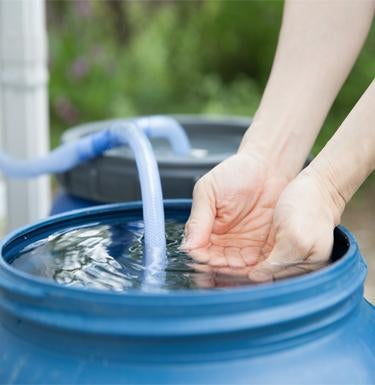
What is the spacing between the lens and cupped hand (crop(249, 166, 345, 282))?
1198mm

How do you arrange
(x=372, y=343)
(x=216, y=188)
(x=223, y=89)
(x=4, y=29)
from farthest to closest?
(x=223, y=89) < (x=4, y=29) < (x=216, y=188) < (x=372, y=343)

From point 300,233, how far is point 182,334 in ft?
1.06

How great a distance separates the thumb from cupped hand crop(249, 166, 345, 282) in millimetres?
123

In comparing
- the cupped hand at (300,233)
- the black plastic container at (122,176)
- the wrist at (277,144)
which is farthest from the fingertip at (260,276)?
the black plastic container at (122,176)

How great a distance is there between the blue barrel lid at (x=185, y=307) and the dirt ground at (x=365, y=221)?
2.23 metres

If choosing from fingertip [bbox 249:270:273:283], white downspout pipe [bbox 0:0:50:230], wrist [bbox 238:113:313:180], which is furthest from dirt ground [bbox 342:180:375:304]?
fingertip [bbox 249:270:273:283]

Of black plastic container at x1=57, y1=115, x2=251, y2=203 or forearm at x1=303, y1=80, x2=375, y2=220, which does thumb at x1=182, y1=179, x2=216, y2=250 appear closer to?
forearm at x1=303, y1=80, x2=375, y2=220

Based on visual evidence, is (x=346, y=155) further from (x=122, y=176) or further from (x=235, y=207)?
(x=122, y=176)

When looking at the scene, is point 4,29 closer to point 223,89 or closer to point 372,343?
point 372,343

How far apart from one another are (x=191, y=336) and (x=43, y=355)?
0.20m

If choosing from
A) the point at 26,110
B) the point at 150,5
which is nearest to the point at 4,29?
the point at 26,110

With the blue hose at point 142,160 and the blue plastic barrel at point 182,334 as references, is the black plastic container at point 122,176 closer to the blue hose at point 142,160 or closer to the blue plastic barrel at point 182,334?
the blue hose at point 142,160

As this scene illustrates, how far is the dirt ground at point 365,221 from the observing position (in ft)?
11.3

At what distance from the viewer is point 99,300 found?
0.95 metres
